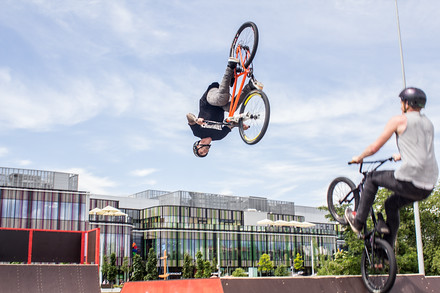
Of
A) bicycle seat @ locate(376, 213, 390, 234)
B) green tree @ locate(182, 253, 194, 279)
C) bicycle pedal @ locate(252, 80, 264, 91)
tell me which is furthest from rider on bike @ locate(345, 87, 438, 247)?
green tree @ locate(182, 253, 194, 279)

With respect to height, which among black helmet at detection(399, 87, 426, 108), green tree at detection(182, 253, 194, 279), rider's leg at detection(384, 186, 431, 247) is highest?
black helmet at detection(399, 87, 426, 108)

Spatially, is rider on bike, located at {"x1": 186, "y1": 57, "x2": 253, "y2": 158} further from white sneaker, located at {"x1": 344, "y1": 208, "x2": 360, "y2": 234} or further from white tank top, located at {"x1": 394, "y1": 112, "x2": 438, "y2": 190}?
white tank top, located at {"x1": 394, "y1": 112, "x2": 438, "y2": 190}

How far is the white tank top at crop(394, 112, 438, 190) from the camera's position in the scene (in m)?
5.81

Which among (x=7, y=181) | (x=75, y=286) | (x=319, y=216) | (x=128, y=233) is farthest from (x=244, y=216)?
(x=75, y=286)

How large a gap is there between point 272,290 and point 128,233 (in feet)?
228

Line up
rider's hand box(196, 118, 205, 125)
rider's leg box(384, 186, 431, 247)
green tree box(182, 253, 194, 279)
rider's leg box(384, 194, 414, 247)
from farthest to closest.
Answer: green tree box(182, 253, 194, 279), rider's hand box(196, 118, 205, 125), rider's leg box(384, 194, 414, 247), rider's leg box(384, 186, 431, 247)

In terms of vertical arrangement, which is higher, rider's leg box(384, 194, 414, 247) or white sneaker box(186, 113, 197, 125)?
white sneaker box(186, 113, 197, 125)

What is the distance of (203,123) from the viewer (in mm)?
11633

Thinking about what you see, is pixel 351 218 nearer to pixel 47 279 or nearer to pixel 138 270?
pixel 47 279

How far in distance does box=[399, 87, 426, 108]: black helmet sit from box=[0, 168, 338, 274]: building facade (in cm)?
6464

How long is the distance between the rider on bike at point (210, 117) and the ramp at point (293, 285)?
Answer: 174 inches

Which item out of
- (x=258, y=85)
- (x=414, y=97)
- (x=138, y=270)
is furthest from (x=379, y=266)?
(x=138, y=270)

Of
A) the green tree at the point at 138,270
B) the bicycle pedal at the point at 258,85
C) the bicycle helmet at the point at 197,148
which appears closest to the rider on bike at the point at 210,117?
the bicycle helmet at the point at 197,148

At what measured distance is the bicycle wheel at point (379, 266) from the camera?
240 inches
